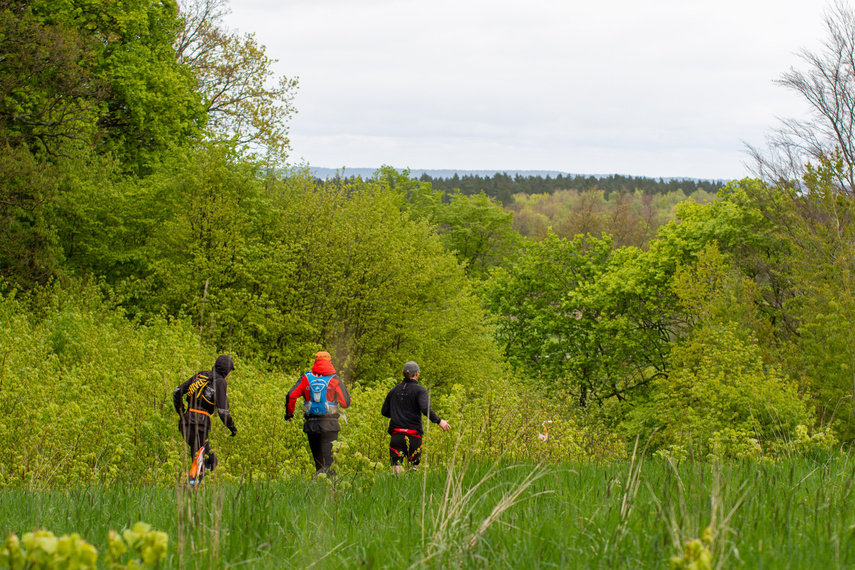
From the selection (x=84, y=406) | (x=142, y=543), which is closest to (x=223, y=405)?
(x=84, y=406)

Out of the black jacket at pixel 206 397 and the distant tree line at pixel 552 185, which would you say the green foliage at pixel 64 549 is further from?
the distant tree line at pixel 552 185

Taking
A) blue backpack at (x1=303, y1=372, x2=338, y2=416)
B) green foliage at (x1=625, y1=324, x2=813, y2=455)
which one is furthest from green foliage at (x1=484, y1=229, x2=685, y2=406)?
blue backpack at (x1=303, y1=372, x2=338, y2=416)

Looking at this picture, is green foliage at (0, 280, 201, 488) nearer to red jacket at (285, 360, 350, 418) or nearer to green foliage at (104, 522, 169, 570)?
red jacket at (285, 360, 350, 418)

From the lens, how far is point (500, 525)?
2.98 metres

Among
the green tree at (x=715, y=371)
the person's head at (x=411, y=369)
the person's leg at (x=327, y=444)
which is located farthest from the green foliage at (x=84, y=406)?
the green tree at (x=715, y=371)

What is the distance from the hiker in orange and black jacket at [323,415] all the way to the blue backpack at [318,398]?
1.0 inches

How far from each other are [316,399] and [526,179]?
496ft

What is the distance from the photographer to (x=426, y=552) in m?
2.68

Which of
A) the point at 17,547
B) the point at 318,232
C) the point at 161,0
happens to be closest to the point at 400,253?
the point at 318,232

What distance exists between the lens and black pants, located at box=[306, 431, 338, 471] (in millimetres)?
8281

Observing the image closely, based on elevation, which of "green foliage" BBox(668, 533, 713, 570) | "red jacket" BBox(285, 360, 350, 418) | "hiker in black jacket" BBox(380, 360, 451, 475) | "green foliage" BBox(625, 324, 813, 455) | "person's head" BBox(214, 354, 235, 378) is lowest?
"green foliage" BBox(625, 324, 813, 455)

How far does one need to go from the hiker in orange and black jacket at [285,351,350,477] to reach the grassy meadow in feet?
13.2

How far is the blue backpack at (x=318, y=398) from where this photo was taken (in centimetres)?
827

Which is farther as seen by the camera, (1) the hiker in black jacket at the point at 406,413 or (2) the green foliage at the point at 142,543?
(1) the hiker in black jacket at the point at 406,413
